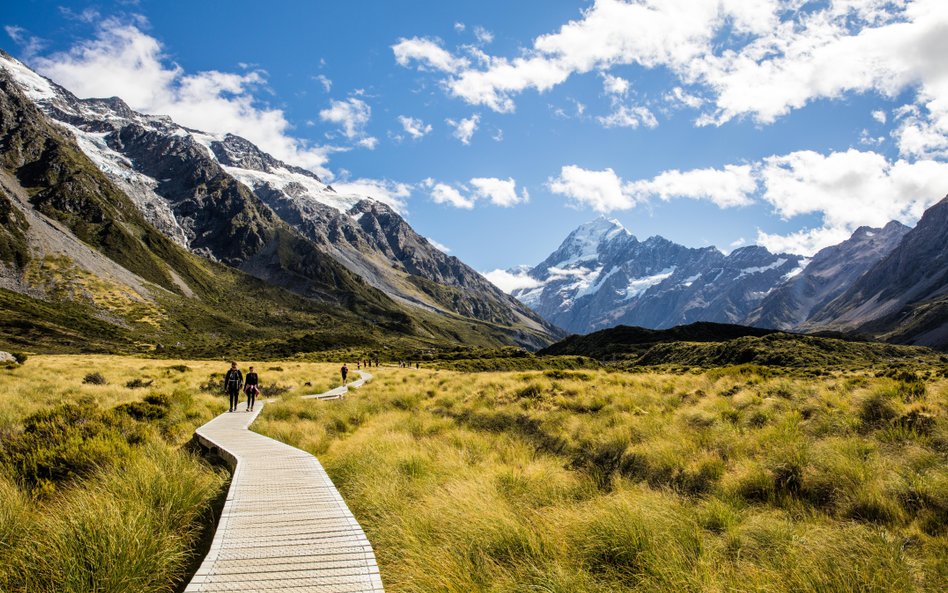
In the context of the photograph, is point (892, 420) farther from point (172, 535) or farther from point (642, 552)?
point (172, 535)

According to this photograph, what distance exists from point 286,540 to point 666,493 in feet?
20.0

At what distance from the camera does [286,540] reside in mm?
5629

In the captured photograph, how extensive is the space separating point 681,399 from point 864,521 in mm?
10416

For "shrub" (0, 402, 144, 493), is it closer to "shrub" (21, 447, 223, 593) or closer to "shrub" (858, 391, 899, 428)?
"shrub" (21, 447, 223, 593)

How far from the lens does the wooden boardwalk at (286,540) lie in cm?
459

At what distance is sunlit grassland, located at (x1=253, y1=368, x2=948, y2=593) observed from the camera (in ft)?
16.3

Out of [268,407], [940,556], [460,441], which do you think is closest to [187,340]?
[268,407]

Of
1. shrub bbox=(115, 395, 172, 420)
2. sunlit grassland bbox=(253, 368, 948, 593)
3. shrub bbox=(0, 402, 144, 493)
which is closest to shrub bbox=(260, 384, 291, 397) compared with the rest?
shrub bbox=(115, 395, 172, 420)

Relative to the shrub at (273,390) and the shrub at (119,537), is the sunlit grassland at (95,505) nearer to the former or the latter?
the shrub at (119,537)

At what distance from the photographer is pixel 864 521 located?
6637 mm

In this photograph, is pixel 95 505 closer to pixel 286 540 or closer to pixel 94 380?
pixel 286 540

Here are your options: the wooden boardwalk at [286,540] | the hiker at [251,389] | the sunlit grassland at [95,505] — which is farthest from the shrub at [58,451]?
the hiker at [251,389]

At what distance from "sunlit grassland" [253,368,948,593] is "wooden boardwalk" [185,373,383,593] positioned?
1.62ft

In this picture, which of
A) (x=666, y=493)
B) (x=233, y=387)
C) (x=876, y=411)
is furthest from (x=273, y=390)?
(x=876, y=411)
